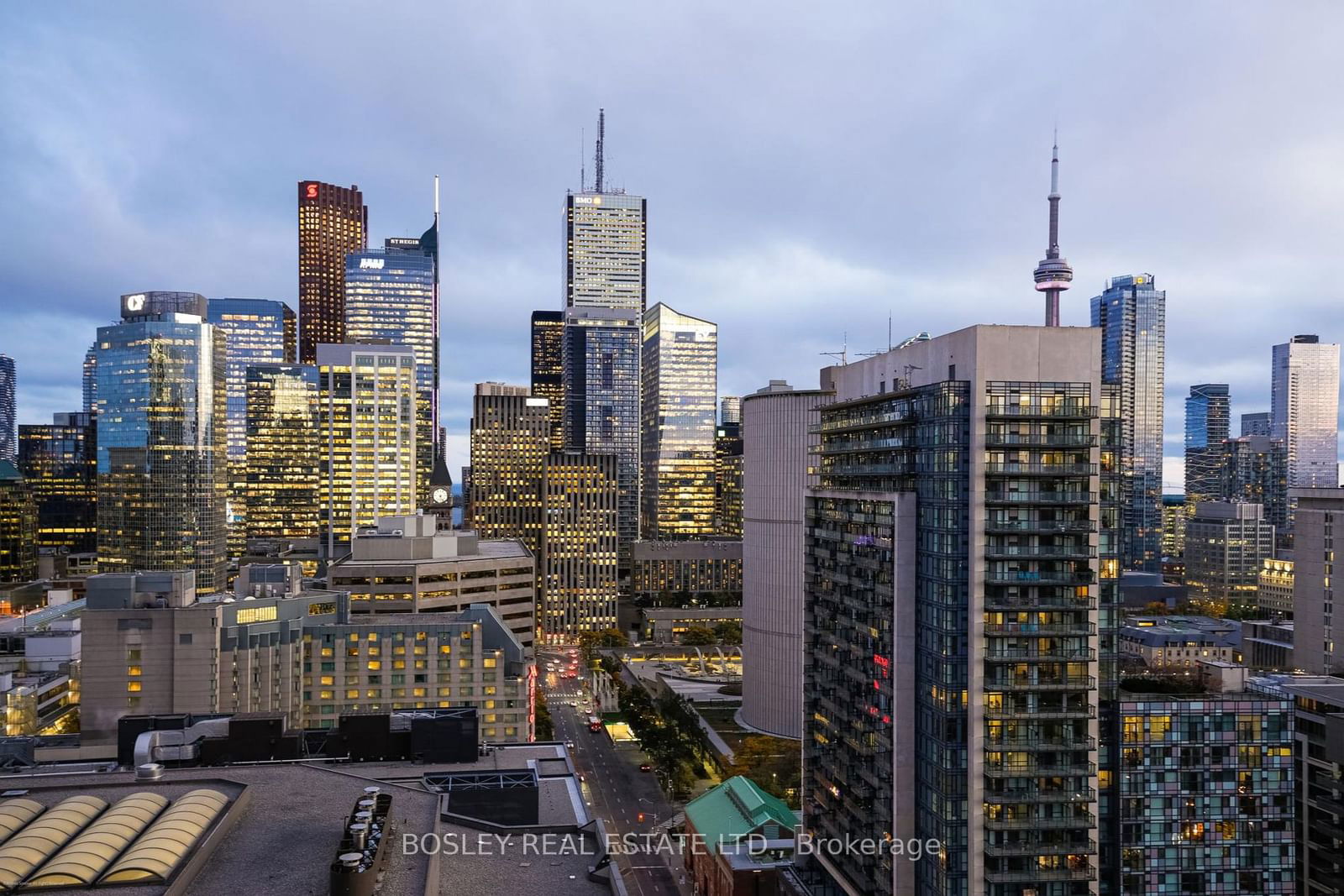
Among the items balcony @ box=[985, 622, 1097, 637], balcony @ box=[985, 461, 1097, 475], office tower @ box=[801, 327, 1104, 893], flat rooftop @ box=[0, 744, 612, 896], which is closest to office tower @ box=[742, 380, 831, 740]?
office tower @ box=[801, 327, 1104, 893]

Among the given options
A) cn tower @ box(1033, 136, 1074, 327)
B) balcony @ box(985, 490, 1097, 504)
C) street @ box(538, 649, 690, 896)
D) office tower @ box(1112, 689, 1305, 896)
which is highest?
cn tower @ box(1033, 136, 1074, 327)

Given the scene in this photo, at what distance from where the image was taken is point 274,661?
130 m

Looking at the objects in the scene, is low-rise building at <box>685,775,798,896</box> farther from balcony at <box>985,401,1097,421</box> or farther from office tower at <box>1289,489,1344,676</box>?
office tower at <box>1289,489,1344,676</box>

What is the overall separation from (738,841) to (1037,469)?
53.2m

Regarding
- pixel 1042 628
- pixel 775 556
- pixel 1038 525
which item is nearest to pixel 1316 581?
pixel 775 556

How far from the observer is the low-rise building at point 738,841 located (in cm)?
9669

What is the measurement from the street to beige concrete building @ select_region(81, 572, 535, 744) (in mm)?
16260

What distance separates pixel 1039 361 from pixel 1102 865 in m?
45.5

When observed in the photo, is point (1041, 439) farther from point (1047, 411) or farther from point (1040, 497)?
point (1040, 497)

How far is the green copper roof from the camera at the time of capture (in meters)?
105

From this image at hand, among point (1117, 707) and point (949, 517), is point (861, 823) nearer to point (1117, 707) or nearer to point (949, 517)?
point (1117, 707)

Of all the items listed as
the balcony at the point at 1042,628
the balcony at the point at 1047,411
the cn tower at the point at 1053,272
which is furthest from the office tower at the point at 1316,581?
the balcony at the point at 1047,411

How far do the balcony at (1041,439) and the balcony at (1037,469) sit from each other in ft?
5.30

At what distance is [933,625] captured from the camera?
81.5 metres
